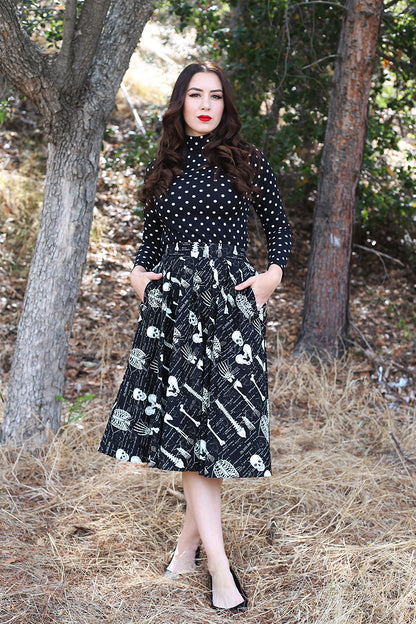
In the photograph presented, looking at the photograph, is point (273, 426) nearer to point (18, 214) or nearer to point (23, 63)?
point (23, 63)

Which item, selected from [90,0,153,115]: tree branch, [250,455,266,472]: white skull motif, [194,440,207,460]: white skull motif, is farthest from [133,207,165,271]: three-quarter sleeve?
[90,0,153,115]: tree branch

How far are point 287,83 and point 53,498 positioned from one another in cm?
432

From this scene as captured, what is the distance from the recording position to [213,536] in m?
2.51

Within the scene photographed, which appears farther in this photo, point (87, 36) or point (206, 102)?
point (87, 36)

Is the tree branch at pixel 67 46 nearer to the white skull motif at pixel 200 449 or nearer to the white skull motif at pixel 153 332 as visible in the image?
the white skull motif at pixel 153 332

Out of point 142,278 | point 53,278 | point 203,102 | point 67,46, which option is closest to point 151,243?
point 142,278

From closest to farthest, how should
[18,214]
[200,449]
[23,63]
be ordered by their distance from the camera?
[200,449] → [23,63] → [18,214]

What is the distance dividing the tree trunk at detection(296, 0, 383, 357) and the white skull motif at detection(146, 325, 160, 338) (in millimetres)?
2887

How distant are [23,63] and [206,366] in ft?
6.33

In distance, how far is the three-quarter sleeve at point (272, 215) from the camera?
8.63 feet

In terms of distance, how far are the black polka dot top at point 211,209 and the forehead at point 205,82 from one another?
20cm

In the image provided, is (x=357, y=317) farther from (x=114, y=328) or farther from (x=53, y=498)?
(x=53, y=498)

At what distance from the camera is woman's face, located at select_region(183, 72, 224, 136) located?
256 centimetres

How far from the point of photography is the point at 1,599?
8.20ft
